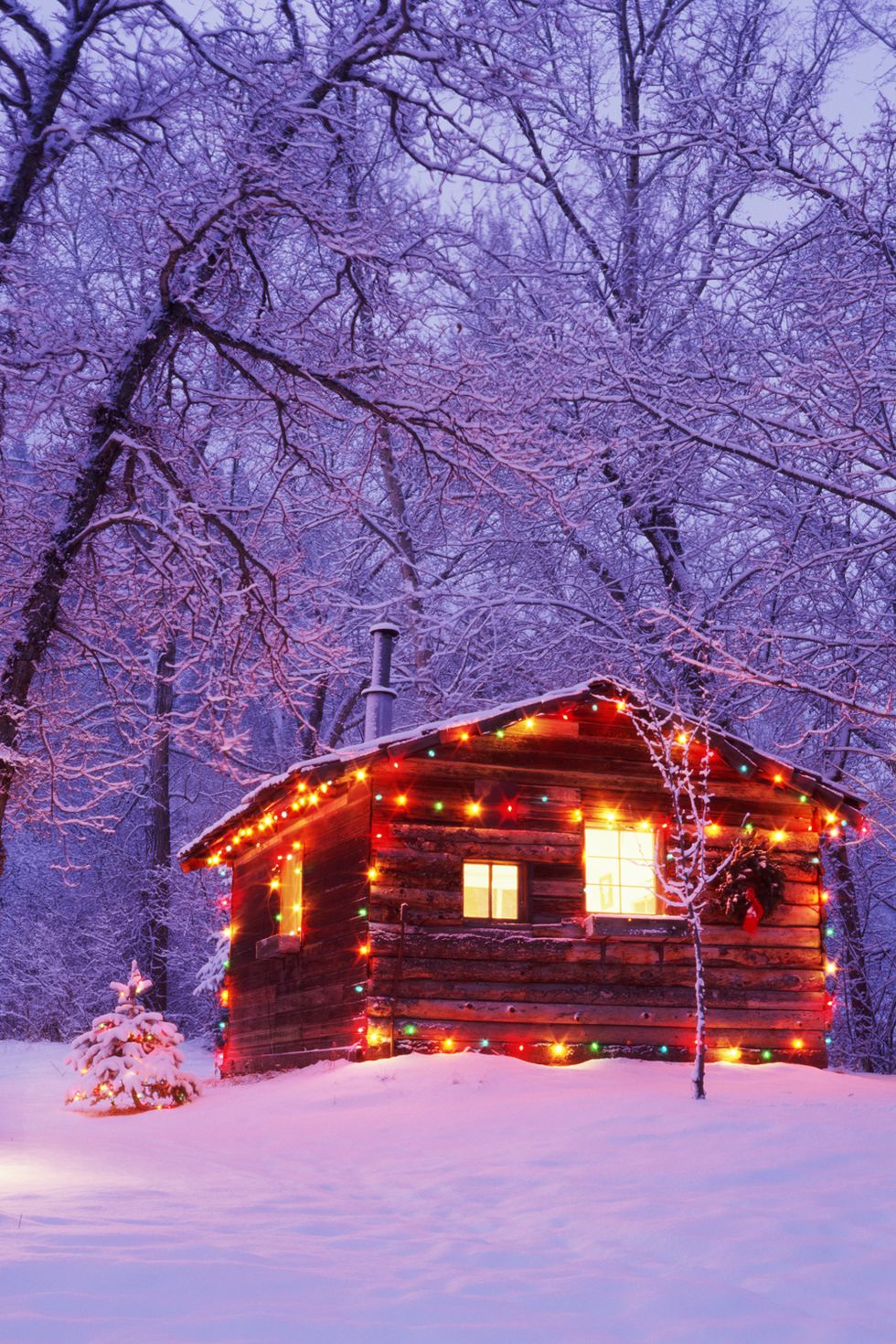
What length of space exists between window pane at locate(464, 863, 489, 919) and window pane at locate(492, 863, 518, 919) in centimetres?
10

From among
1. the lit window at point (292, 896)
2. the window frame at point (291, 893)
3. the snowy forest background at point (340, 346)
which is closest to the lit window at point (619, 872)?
the snowy forest background at point (340, 346)

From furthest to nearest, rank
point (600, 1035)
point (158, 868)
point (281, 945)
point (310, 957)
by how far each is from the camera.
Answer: point (158, 868) < point (281, 945) < point (310, 957) < point (600, 1035)

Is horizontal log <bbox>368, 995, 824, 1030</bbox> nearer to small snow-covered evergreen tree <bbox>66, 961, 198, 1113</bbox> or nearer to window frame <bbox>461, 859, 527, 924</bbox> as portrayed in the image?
window frame <bbox>461, 859, 527, 924</bbox>

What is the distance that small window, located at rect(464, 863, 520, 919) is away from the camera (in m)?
15.6

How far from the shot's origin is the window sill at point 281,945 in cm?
1683

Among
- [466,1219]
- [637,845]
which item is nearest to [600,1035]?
[637,845]

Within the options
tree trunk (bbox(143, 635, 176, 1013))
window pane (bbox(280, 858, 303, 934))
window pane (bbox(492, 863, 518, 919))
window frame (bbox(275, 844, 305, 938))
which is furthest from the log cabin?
tree trunk (bbox(143, 635, 176, 1013))

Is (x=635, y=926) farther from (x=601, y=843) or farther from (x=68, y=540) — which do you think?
(x=68, y=540)

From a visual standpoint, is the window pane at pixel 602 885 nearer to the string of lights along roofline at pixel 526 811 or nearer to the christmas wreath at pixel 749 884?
the string of lights along roofline at pixel 526 811

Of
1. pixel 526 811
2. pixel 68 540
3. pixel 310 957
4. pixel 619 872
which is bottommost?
pixel 310 957

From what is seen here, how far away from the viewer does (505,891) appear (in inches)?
620

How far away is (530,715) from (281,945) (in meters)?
4.52

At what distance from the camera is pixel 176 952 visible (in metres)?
27.6

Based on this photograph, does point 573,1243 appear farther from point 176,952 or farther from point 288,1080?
point 176,952
